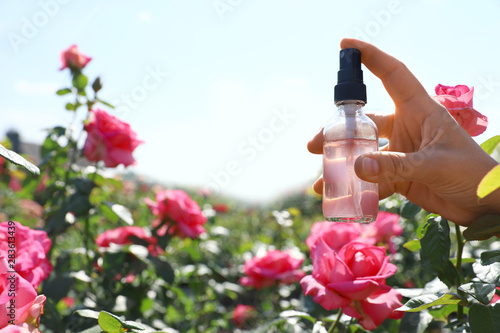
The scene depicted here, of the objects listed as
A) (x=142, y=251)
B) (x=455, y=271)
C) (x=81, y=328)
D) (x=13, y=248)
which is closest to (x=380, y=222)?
(x=455, y=271)

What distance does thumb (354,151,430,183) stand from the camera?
89 cm

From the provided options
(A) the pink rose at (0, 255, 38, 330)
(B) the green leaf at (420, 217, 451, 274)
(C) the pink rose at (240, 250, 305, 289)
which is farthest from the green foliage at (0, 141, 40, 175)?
(C) the pink rose at (240, 250, 305, 289)

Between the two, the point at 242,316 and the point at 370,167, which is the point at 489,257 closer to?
the point at 370,167

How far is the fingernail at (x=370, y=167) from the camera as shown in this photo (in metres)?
0.89

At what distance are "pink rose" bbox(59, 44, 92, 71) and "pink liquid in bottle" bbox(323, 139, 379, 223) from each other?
1.30 metres

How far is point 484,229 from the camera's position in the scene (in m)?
0.90

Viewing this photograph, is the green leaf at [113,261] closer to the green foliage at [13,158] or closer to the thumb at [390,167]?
the green foliage at [13,158]

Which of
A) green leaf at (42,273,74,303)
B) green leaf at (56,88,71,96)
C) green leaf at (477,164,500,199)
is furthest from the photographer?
green leaf at (56,88,71,96)

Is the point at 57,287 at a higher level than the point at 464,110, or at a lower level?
lower

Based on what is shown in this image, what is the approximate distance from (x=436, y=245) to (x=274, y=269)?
1058 mm

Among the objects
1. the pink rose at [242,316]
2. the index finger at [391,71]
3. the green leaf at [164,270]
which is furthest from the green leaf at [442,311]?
the pink rose at [242,316]

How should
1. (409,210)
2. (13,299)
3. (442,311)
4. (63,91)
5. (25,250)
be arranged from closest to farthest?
1. (13,299)
2. (25,250)
3. (442,311)
4. (409,210)
5. (63,91)

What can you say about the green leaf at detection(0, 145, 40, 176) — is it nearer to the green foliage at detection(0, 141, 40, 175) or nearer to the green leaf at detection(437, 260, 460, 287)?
the green foliage at detection(0, 141, 40, 175)

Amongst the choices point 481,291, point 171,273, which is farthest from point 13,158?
Answer: point 171,273
